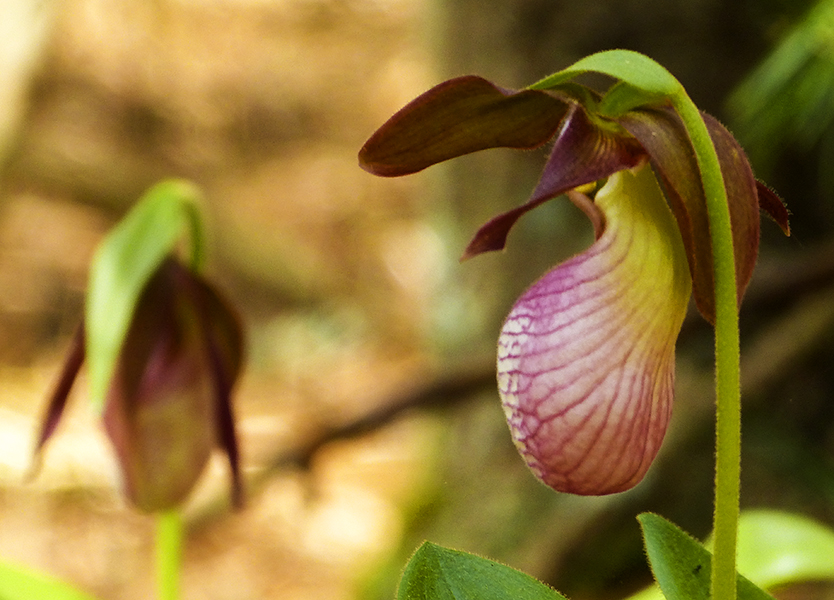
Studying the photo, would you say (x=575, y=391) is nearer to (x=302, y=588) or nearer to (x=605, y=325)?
(x=605, y=325)

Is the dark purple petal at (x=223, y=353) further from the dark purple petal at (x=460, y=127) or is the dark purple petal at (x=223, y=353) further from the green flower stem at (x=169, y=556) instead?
the dark purple petal at (x=460, y=127)

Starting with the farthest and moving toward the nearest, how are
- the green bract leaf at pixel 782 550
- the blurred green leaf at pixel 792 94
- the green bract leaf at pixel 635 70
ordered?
the blurred green leaf at pixel 792 94 < the green bract leaf at pixel 782 550 < the green bract leaf at pixel 635 70

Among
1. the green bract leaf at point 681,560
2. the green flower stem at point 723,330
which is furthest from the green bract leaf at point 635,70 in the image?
the green bract leaf at point 681,560

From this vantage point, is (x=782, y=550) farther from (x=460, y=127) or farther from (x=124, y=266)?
(x=124, y=266)

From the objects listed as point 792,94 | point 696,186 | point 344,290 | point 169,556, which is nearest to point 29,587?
point 169,556

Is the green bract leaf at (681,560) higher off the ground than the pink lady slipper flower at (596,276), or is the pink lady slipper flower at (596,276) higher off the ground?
the pink lady slipper flower at (596,276)

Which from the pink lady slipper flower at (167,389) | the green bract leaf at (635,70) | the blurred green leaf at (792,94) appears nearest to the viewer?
the green bract leaf at (635,70)

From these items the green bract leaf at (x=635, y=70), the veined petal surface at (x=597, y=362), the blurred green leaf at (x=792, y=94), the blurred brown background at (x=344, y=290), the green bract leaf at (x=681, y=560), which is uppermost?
the blurred green leaf at (x=792, y=94)
